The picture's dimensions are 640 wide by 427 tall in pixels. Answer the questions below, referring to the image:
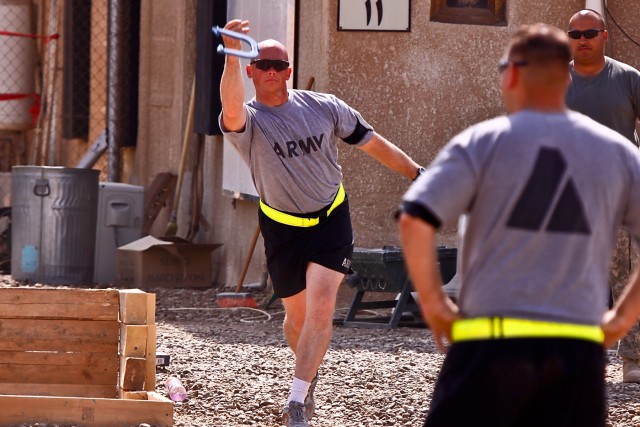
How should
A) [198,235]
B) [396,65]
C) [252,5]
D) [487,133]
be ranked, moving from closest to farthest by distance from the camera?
[487,133] → [396,65] → [252,5] → [198,235]

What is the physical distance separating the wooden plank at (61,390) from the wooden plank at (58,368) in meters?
0.02

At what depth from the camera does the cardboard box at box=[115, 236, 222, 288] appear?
13289mm

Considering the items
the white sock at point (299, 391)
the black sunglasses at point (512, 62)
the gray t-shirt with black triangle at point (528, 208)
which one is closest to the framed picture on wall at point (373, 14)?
the white sock at point (299, 391)

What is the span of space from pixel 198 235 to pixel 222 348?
18.3ft

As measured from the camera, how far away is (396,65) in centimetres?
1099

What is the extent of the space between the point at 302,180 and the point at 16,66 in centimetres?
1427

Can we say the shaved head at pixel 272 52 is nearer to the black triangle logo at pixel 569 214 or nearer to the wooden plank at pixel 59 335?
the wooden plank at pixel 59 335

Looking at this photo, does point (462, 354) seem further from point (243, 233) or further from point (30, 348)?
point (243, 233)

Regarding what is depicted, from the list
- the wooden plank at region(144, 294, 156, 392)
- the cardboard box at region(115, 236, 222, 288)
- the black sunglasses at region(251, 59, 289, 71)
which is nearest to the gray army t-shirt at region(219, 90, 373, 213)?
the black sunglasses at region(251, 59, 289, 71)

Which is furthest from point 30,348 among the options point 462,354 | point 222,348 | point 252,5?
point 252,5

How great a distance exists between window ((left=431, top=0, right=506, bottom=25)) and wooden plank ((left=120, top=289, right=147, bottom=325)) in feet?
17.3

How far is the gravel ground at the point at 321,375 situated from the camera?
6.83 m

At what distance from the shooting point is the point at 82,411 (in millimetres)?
6086

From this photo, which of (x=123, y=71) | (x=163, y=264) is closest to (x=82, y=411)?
(x=163, y=264)
